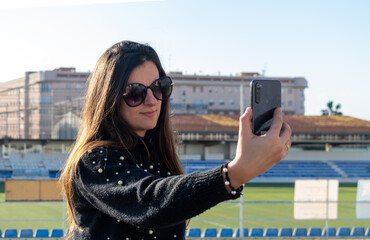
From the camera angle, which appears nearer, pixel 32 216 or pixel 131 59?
pixel 131 59

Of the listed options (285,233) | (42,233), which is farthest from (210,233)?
(42,233)

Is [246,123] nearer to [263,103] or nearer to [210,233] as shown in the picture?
[263,103]

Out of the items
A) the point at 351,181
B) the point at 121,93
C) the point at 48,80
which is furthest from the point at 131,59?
the point at 48,80

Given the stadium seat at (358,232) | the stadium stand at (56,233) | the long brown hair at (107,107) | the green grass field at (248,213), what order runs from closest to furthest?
the long brown hair at (107,107) → the stadium stand at (56,233) → the stadium seat at (358,232) → the green grass field at (248,213)

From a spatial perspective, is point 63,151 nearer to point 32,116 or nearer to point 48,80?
point 32,116

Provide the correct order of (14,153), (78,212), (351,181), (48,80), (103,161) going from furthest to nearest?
(48,80), (14,153), (351,181), (78,212), (103,161)

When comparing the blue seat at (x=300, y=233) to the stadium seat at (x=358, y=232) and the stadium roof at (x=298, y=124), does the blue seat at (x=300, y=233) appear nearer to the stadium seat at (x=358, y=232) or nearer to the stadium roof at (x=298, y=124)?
the stadium seat at (x=358, y=232)

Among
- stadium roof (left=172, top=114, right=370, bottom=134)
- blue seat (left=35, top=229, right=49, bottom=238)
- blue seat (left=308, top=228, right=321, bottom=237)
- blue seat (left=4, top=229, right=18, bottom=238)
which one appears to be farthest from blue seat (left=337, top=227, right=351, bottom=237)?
stadium roof (left=172, top=114, right=370, bottom=134)

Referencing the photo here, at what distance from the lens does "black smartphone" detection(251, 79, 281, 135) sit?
41.8 inches

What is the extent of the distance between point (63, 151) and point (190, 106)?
15779mm

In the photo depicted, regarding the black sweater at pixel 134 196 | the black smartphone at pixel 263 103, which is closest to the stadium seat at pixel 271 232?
the black sweater at pixel 134 196

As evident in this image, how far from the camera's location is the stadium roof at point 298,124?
129 ft

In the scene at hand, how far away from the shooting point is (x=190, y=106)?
48750 mm

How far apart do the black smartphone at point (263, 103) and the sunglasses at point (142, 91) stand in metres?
0.38
